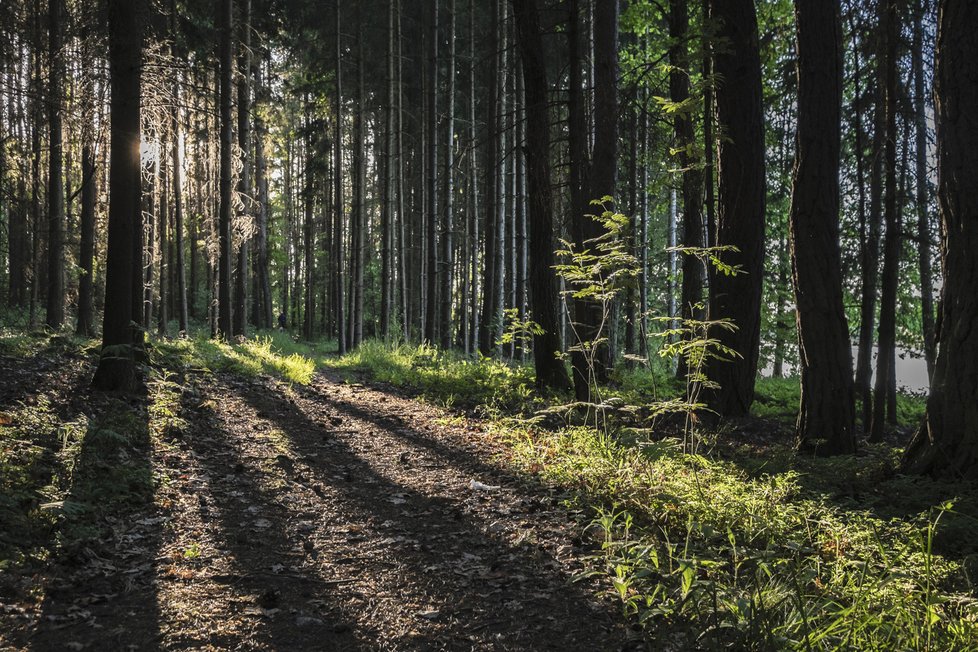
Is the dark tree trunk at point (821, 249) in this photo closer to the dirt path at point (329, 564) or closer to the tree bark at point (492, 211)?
the dirt path at point (329, 564)

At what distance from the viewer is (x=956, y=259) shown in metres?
4.52

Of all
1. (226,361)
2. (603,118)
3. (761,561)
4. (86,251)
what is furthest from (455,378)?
(86,251)

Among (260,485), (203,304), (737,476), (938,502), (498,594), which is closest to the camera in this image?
(498,594)

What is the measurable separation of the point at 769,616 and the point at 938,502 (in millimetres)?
2462

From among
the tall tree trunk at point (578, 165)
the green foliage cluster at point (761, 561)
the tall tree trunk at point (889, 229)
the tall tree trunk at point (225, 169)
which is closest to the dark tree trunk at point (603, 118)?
the tall tree trunk at point (578, 165)

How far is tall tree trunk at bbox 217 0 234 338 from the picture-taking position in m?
15.8

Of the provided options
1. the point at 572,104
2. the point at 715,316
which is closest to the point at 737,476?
the point at 715,316

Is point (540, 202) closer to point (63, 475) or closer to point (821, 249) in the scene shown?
point (821, 249)

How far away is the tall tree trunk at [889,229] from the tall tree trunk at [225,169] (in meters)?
13.9

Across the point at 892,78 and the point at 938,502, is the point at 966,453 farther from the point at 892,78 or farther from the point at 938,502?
the point at 892,78

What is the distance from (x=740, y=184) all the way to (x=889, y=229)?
2.64 meters

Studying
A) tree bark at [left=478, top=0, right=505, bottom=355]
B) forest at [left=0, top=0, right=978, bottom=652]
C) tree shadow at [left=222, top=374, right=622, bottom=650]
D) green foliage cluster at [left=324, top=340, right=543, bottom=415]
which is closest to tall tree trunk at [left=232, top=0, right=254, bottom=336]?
forest at [left=0, top=0, right=978, bottom=652]

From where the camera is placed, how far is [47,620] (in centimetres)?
291

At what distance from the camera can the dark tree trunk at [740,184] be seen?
7559mm
